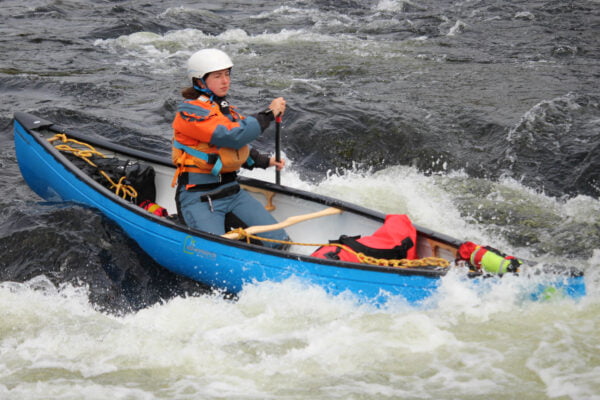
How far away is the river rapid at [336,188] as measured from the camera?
4.48 metres

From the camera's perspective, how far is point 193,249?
560 cm

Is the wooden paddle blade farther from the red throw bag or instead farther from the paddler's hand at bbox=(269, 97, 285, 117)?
the paddler's hand at bbox=(269, 97, 285, 117)

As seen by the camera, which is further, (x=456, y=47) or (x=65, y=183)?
(x=456, y=47)

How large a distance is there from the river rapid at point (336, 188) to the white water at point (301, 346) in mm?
14

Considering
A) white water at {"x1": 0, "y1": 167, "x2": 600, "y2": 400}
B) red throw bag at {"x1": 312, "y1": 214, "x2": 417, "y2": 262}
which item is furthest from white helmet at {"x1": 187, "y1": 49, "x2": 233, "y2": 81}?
white water at {"x1": 0, "y1": 167, "x2": 600, "y2": 400}

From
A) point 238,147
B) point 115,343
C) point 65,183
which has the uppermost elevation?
point 238,147

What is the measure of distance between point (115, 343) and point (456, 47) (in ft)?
31.8

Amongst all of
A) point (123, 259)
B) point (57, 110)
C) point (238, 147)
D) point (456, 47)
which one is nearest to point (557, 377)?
point (238, 147)

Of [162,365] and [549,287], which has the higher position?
[549,287]

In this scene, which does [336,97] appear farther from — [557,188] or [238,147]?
[238,147]

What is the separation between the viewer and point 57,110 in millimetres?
9719

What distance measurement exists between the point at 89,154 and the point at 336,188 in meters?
2.71

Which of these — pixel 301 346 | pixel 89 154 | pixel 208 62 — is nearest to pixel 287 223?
pixel 301 346

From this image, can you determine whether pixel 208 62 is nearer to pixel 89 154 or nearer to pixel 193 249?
pixel 193 249
